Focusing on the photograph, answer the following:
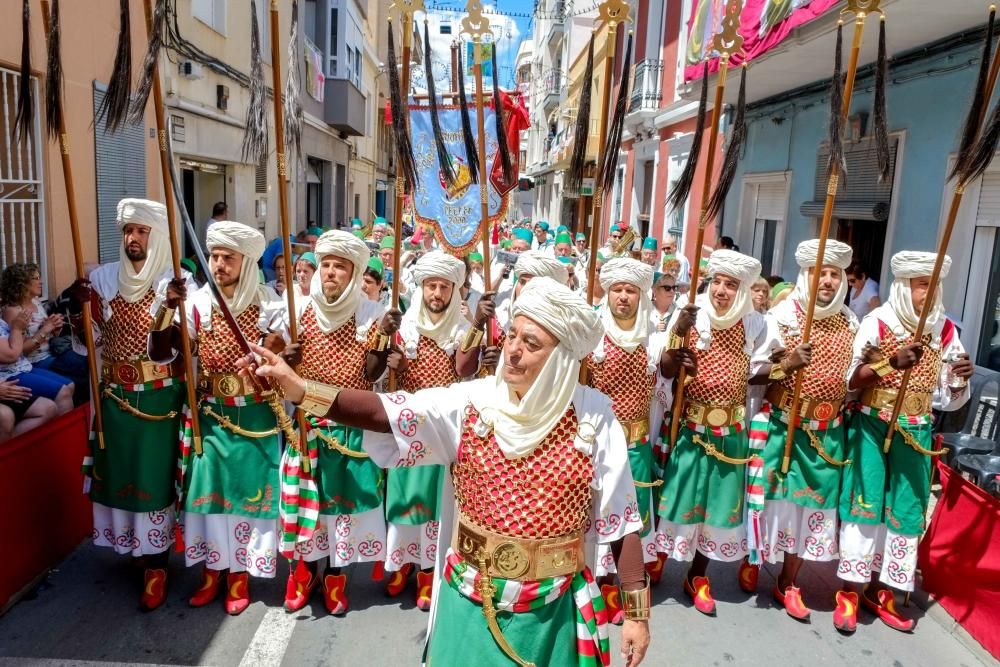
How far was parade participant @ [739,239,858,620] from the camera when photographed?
4.01m

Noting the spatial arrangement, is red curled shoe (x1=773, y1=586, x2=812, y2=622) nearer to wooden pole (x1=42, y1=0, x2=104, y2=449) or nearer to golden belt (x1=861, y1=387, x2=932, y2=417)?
golden belt (x1=861, y1=387, x2=932, y2=417)

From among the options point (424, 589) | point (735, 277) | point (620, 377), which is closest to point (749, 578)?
point (620, 377)

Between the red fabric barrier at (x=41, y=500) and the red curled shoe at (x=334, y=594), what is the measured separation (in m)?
1.55

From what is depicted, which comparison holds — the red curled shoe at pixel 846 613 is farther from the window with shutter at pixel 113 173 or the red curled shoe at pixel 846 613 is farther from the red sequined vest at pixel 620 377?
the window with shutter at pixel 113 173

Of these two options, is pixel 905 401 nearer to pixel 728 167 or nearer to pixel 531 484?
pixel 728 167

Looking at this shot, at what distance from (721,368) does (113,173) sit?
6630mm

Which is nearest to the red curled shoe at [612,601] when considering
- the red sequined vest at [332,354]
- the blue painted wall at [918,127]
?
the red sequined vest at [332,354]

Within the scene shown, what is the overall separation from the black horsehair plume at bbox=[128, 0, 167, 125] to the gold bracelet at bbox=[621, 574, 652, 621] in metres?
2.44

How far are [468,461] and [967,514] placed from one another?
10.6 ft

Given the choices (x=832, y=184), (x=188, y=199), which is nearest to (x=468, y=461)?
(x=832, y=184)

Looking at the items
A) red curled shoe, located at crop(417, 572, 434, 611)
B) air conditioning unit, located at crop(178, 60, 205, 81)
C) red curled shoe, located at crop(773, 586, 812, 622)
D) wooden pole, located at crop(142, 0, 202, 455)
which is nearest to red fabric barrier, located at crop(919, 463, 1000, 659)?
red curled shoe, located at crop(773, 586, 812, 622)

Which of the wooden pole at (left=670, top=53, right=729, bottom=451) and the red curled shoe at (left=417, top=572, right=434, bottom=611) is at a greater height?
the wooden pole at (left=670, top=53, right=729, bottom=451)

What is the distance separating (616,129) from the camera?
3.54m

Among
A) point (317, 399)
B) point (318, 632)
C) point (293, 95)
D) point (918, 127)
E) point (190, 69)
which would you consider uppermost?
point (190, 69)
